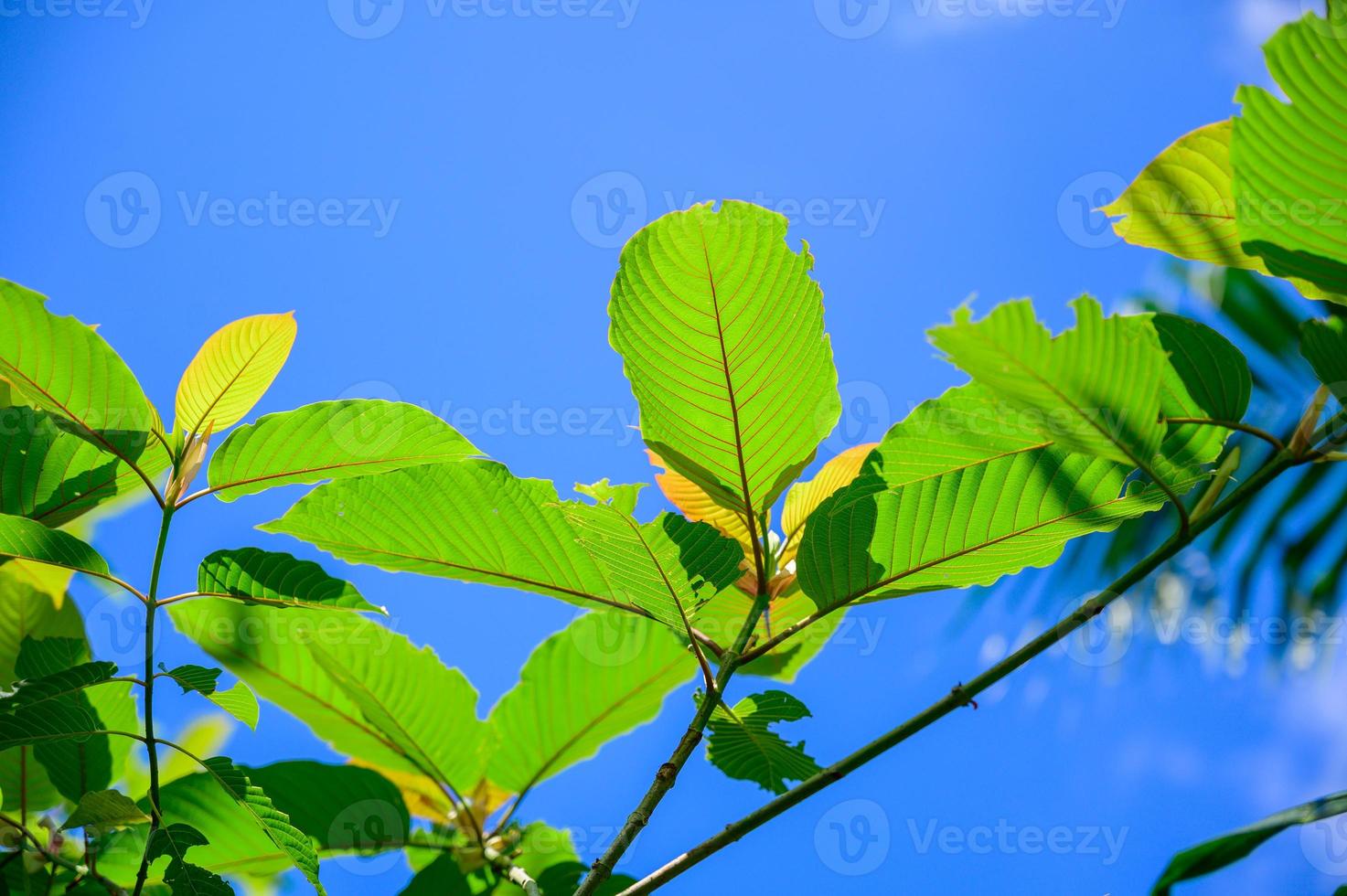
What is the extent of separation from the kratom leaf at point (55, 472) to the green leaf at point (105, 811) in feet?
0.92

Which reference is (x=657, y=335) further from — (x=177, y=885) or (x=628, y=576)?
(x=177, y=885)

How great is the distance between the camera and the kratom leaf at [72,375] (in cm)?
77

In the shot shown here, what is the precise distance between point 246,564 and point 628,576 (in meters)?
0.37

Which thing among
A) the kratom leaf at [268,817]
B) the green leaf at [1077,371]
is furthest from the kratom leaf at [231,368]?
the green leaf at [1077,371]

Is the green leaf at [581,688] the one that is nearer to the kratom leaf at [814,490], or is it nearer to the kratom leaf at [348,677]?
the kratom leaf at [348,677]

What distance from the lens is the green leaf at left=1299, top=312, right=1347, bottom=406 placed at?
68 centimetres

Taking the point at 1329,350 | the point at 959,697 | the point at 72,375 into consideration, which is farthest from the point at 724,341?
the point at 72,375

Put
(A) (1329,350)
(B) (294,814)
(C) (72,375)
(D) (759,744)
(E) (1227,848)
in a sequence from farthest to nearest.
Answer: (B) (294,814)
(D) (759,744)
(C) (72,375)
(A) (1329,350)
(E) (1227,848)

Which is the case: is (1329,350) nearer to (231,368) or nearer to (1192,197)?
(1192,197)

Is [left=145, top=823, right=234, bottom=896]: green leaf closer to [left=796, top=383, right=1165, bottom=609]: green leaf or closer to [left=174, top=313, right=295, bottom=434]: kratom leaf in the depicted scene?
[left=174, top=313, right=295, bottom=434]: kratom leaf

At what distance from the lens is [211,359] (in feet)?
2.89

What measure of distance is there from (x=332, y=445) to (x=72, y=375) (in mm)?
223

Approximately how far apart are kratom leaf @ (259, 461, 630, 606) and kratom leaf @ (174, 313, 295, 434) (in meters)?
0.17

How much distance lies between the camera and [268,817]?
2.64 ft
